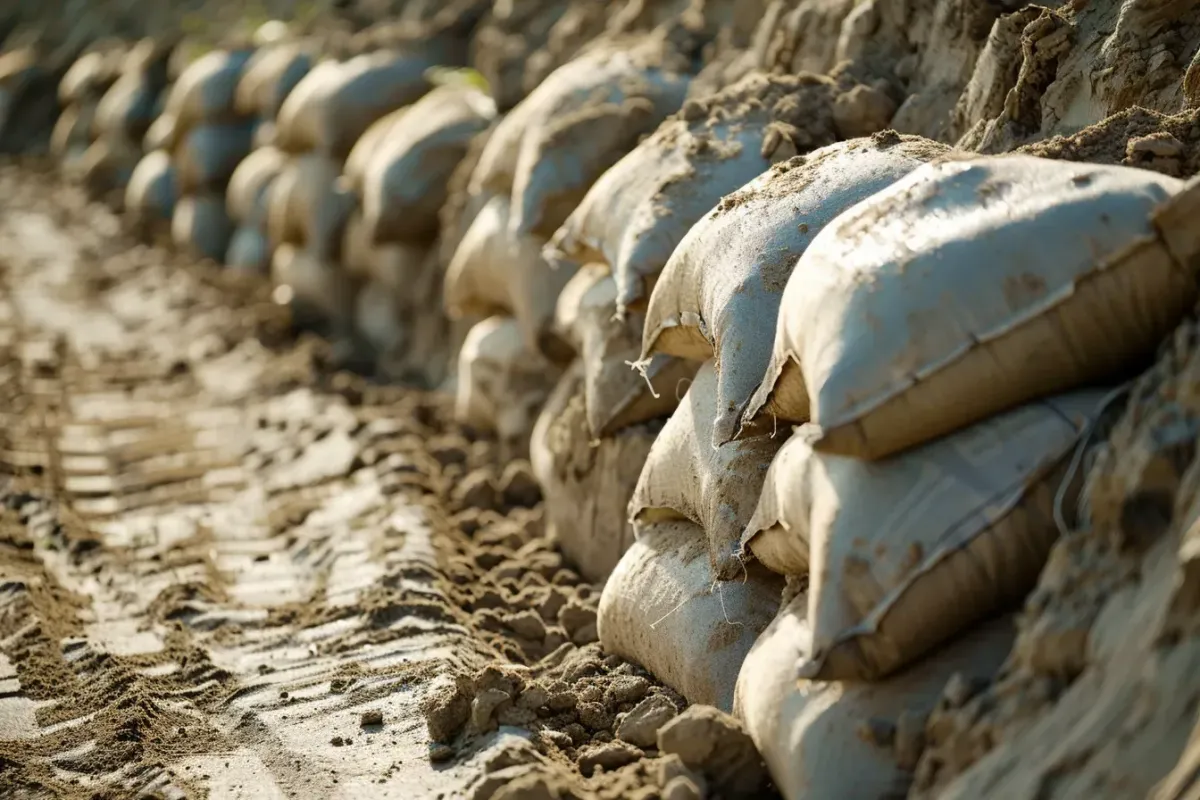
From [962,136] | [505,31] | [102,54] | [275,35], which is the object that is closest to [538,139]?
[962,136]

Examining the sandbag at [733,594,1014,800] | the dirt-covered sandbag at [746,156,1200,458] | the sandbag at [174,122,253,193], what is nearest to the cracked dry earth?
the sandbag at [733,594,1014,800]

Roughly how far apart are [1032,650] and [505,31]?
561cm

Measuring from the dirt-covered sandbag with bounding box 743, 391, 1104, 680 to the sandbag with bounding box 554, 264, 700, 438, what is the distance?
1.39 m

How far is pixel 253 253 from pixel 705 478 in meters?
6.03

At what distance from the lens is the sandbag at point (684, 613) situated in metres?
2.83

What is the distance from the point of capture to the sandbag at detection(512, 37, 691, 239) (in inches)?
185

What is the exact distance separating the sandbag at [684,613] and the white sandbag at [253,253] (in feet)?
18.4

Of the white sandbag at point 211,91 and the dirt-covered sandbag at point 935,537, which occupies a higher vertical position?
the dirt-covered sandbag at point 935,537

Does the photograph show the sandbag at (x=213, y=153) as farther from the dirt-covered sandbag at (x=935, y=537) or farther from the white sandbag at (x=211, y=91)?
the dirt-covered sandbag at (x=935, y=537)

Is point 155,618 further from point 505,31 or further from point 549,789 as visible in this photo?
point 505,31

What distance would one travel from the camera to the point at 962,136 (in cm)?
345

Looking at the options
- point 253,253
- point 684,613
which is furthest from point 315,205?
point 684,613

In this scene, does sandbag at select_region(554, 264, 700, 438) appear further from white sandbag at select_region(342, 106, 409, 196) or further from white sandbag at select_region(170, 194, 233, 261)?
Result: white sandbag at select_region(170, 194, 233, 261)

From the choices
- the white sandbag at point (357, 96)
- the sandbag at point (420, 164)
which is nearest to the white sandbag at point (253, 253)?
the white sandbag at point (357, 96)
